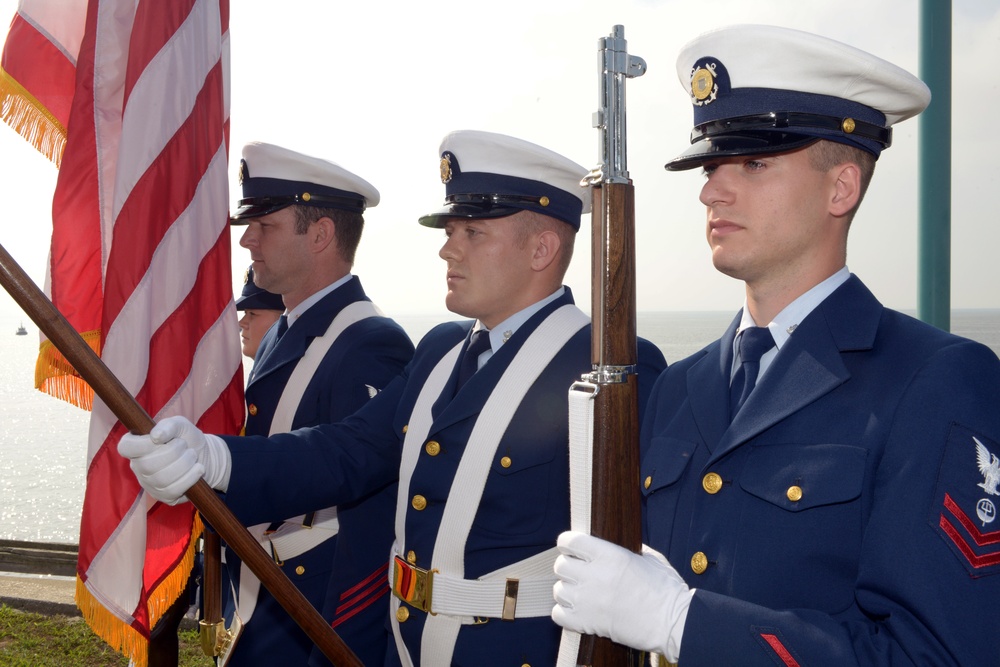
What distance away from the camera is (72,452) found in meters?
59.6

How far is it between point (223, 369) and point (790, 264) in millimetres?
2310

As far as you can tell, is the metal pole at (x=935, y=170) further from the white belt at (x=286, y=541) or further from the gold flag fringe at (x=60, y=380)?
the gold flag fringe at (x=60, y=380)

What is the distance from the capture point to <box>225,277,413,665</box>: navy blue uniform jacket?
3.46 metres

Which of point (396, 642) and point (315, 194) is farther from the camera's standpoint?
point (315, 194)

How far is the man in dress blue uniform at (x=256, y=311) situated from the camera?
18.4 feet

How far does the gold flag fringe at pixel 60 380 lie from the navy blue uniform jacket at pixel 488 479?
63 cm

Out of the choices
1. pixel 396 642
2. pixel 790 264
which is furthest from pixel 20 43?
pixel 790 264

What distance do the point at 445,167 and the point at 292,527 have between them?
1613 mm

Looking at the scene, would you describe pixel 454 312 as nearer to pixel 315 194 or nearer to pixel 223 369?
pixel 223 369

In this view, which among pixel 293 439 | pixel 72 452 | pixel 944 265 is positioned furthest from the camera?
pixel 72 452

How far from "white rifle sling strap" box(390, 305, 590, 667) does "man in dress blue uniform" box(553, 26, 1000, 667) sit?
2.10 ft

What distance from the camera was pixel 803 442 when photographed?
A: 182cm

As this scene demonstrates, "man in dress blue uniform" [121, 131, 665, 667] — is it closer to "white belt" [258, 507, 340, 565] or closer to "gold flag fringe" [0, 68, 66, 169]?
"white belt" [258, 507, 340, 565]

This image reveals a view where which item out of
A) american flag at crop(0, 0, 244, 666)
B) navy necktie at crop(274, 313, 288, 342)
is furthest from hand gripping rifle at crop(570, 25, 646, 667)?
navy necktie at crop(274, 313, 288, 342)
